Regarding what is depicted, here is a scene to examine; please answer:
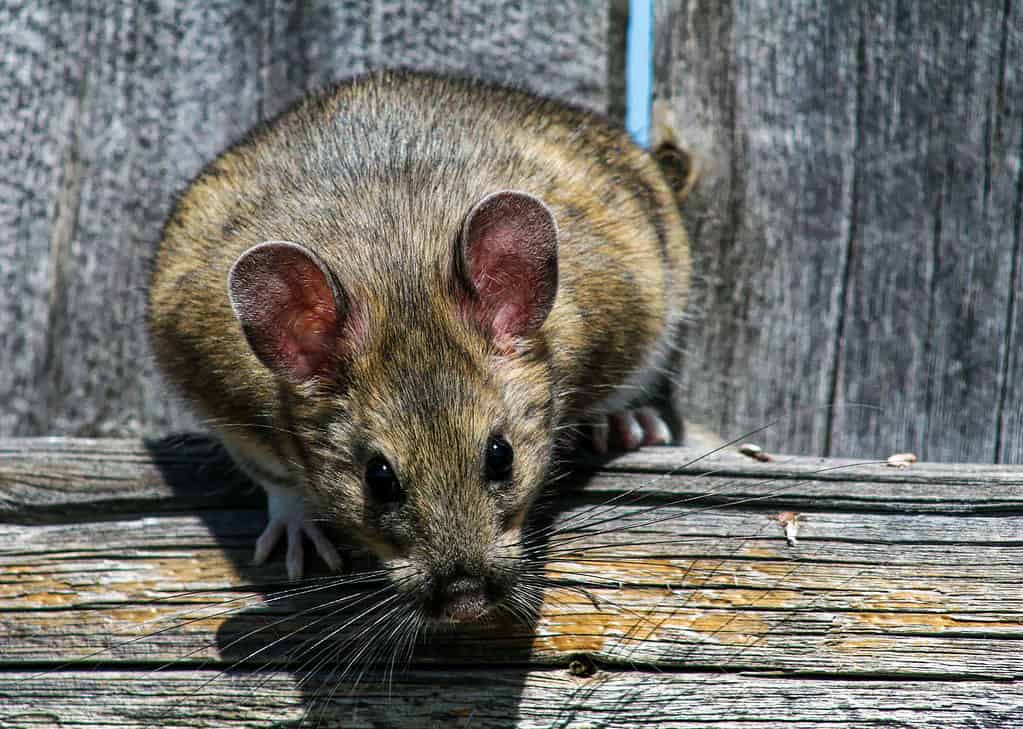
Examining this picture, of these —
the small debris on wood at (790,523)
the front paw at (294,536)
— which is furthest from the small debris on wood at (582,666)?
the front paw at (294,536)

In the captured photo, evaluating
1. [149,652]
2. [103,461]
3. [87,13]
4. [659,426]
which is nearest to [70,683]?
[149,652]

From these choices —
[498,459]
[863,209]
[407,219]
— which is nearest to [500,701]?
[498,459]

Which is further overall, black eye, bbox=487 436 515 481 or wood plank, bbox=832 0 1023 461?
wood plank, bbox=832 0 1023 461

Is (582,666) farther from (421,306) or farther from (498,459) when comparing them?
(421,306)

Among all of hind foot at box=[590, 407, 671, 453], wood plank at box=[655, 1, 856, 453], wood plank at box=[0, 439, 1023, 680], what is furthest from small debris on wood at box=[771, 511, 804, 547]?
wood plank at box=[655, 1, 856, 453]

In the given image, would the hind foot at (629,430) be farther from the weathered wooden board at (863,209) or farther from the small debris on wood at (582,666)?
the small debris on wood at (582,666)

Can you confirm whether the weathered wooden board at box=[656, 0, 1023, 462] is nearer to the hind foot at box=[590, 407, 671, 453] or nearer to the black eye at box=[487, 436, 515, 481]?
the hind foot at box=[590, 407, 671, 453]
